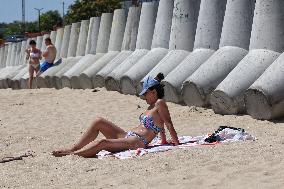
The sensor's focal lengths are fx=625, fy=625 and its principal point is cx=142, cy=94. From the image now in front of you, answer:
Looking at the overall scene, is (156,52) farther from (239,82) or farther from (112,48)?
(239,82)

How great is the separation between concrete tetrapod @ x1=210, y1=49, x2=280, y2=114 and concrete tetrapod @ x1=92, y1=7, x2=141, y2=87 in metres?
4.89

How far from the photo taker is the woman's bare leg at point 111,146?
19.7ft

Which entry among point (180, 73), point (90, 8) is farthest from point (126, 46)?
point (90, 8)

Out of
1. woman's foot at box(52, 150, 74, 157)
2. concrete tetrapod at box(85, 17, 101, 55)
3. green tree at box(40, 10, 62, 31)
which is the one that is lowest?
woman's foot at box(52, 150, 74, 157)

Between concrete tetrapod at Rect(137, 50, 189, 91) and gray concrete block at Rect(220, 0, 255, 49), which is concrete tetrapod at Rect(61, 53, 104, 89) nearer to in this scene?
concrete tetrapod at Rect(137, 50, 189, 91)

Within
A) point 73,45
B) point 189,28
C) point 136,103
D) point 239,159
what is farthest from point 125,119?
point 73,45

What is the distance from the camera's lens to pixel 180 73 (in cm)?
974

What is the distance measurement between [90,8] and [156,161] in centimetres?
5292

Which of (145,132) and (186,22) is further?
(186,22)

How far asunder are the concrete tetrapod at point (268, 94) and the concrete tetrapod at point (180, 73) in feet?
6.51

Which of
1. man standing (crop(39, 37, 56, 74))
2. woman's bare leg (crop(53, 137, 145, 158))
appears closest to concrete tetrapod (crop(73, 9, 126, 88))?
man standing (crop(39, 37, 56, 74))

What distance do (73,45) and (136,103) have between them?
25.5 feet

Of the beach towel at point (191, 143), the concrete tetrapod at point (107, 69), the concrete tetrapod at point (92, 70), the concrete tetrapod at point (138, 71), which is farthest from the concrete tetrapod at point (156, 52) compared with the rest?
the beach towel at point (191, 143)

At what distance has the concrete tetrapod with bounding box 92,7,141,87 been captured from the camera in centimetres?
1305
